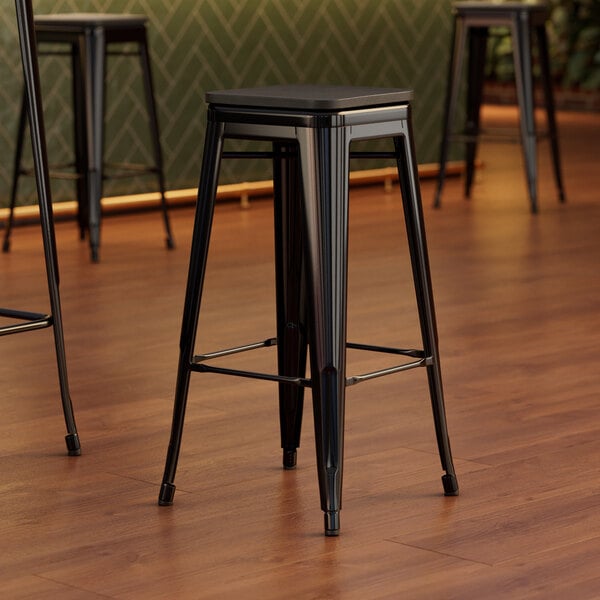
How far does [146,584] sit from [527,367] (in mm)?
1451

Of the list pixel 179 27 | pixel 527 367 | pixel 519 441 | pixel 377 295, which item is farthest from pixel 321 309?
pixel 179 27

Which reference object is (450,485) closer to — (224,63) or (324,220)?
(324,220)

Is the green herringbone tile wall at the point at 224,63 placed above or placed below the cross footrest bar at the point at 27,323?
below

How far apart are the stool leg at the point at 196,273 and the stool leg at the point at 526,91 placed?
350cm

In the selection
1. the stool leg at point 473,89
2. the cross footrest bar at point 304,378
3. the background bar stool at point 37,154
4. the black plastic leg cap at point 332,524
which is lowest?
the stool leg at point 473,89

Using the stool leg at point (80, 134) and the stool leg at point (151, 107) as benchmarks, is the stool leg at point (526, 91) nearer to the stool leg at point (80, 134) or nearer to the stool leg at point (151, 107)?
the stool leg at point (151, 107)

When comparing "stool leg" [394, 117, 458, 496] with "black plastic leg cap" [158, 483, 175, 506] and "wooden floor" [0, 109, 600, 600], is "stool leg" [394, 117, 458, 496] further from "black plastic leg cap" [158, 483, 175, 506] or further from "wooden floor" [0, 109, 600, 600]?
"black plastic leg cap" [158, 483, 175, 506]

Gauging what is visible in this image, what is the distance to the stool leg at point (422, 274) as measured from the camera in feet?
7.31

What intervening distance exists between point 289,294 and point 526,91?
11.0 ft

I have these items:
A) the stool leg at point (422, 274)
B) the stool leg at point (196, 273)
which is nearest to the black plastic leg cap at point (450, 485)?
the stool leg at point (422, 274)

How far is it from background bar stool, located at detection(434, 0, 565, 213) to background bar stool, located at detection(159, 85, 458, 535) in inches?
133

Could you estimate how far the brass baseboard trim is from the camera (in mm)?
5412

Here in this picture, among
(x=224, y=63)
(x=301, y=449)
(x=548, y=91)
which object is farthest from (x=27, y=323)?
(x=548, y=91)

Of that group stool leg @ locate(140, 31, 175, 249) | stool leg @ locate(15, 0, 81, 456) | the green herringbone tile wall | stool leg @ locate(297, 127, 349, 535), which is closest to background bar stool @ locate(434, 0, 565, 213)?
the green herringbone tile wall
